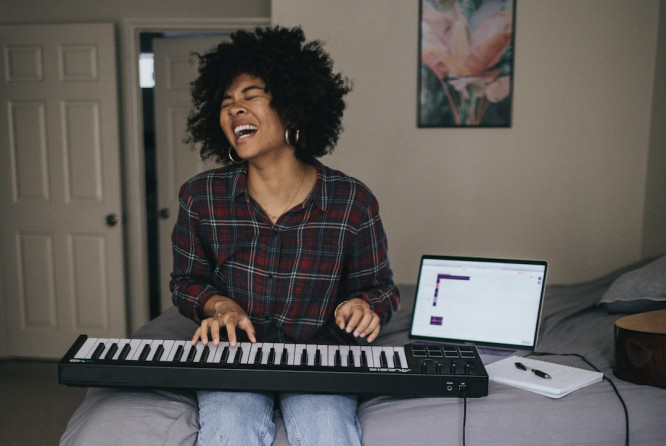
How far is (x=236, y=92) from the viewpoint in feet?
4.97

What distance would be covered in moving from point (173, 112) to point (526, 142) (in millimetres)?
2142

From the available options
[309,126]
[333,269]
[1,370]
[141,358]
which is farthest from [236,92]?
[1,370]

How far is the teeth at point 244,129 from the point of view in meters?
1.48

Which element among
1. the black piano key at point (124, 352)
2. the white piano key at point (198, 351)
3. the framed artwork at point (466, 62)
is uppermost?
the framed artwork at point (466, 62)

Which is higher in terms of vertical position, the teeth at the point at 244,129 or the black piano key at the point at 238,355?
the teeth at the point at 244,129

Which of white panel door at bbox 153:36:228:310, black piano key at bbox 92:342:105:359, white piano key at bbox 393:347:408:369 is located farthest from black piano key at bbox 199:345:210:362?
white panel door at bbox 153:36:228:310

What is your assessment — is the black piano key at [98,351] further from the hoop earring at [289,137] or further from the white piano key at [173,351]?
the hoop earring at [289,137]

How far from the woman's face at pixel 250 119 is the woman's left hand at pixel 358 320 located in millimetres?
476

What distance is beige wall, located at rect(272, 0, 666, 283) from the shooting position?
2.78 metres

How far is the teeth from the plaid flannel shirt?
5.3 inches

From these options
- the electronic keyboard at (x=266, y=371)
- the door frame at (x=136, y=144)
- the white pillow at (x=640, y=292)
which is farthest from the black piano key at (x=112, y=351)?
the door frame at (x=136, y=144)

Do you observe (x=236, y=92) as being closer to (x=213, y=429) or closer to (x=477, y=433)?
(x=213, y=429)

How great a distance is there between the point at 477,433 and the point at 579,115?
211cm

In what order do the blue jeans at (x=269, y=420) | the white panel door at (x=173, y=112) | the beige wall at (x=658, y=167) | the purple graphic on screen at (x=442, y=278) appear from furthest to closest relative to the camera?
the white panel door at (x=173, y=112)
the beige wall at (x=658, y=167)
the purple graphic on screen at (x=442, y=278)
the blue jeans at (x=269, y=420)
